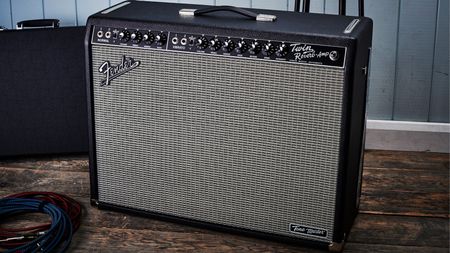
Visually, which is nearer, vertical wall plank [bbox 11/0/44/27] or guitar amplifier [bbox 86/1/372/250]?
guitar amplifier [bbox 86/1/372/250]

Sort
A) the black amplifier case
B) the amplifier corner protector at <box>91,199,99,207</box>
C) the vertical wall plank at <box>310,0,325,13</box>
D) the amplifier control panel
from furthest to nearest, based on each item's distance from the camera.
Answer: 1. the vertical wall plank at <box>310,0,325,13</box>
2. the black amplifier case
3. the amplifier corner protector at <box>91,199,99,207</box>
4. the amplifier control panel

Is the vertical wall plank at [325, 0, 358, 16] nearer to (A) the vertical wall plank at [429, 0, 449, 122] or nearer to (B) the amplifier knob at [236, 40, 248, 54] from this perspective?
(A) the vertical wall plank at [429, 0, 449, 122]

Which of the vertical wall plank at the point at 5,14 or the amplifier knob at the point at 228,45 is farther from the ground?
the amplifier knob at the point at 228,45

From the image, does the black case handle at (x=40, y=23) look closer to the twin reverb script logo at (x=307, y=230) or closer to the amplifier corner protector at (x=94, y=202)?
the amplifier corner protector at (x=94, y=202)

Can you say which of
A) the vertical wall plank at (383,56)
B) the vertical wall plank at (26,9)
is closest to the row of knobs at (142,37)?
the vertical wall plank at (26,9)

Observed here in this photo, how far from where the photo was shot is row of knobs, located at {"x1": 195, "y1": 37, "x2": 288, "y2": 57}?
6.22ft

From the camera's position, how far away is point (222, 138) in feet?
6.60

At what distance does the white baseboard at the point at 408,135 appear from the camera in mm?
2619

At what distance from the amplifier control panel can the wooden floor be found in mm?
474

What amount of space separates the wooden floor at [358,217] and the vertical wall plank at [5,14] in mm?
465

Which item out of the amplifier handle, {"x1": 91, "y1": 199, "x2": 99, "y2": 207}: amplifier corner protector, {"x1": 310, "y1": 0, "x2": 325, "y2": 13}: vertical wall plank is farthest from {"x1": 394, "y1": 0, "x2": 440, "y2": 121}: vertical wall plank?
{"x1": 91, "y1": 199, "x2": 99, "y2": 207}: amplifier corner protector

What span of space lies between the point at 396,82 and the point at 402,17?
Answer: 0.21 meters

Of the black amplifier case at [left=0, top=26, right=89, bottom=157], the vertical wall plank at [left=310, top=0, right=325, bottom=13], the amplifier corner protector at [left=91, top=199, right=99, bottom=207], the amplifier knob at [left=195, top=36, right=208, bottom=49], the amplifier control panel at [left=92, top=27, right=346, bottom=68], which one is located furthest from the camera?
the vertical wall plank at [left=310, top=0, right=325, bottom=13]

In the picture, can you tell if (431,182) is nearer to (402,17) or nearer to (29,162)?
(402,17)
